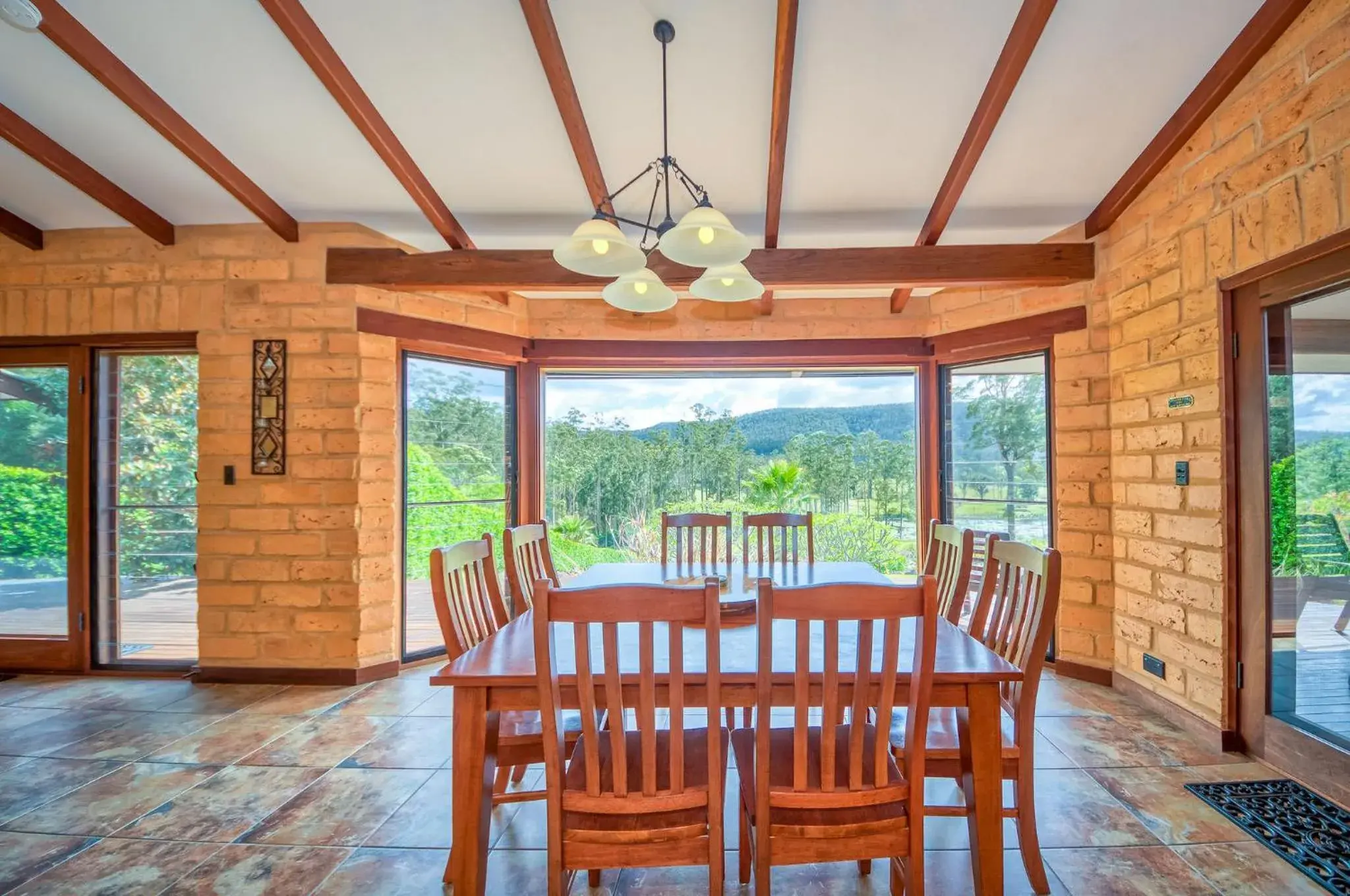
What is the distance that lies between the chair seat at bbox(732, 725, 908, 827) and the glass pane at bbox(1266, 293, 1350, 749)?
197cm

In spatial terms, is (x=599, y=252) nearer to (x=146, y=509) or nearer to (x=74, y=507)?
(x=146, y=509)

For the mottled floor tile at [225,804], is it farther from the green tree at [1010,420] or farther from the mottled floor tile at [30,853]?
the green tree at [1010,420]

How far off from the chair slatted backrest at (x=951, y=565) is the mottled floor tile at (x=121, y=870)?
277cm

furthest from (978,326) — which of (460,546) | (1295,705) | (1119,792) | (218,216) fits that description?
(218,216)

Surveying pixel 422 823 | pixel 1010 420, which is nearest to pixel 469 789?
pixel 422 823

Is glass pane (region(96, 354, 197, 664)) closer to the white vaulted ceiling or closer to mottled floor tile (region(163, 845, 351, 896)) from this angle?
the white vaulted ceiling

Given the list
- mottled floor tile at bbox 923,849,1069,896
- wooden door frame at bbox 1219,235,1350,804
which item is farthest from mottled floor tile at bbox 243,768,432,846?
wooden door frame at bbox 1219,235,1350,804

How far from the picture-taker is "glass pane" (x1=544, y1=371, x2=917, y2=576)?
479 cm

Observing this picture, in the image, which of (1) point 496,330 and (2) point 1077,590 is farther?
(1) point 496,330

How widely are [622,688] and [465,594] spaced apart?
874 mm

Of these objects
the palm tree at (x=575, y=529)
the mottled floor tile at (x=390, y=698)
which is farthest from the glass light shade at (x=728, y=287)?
the palm tree at (x=575, y=529)

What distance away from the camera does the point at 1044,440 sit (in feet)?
12.7

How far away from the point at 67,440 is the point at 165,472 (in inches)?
24.3

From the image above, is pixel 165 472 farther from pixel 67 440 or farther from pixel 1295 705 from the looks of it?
pixel 1295 705
